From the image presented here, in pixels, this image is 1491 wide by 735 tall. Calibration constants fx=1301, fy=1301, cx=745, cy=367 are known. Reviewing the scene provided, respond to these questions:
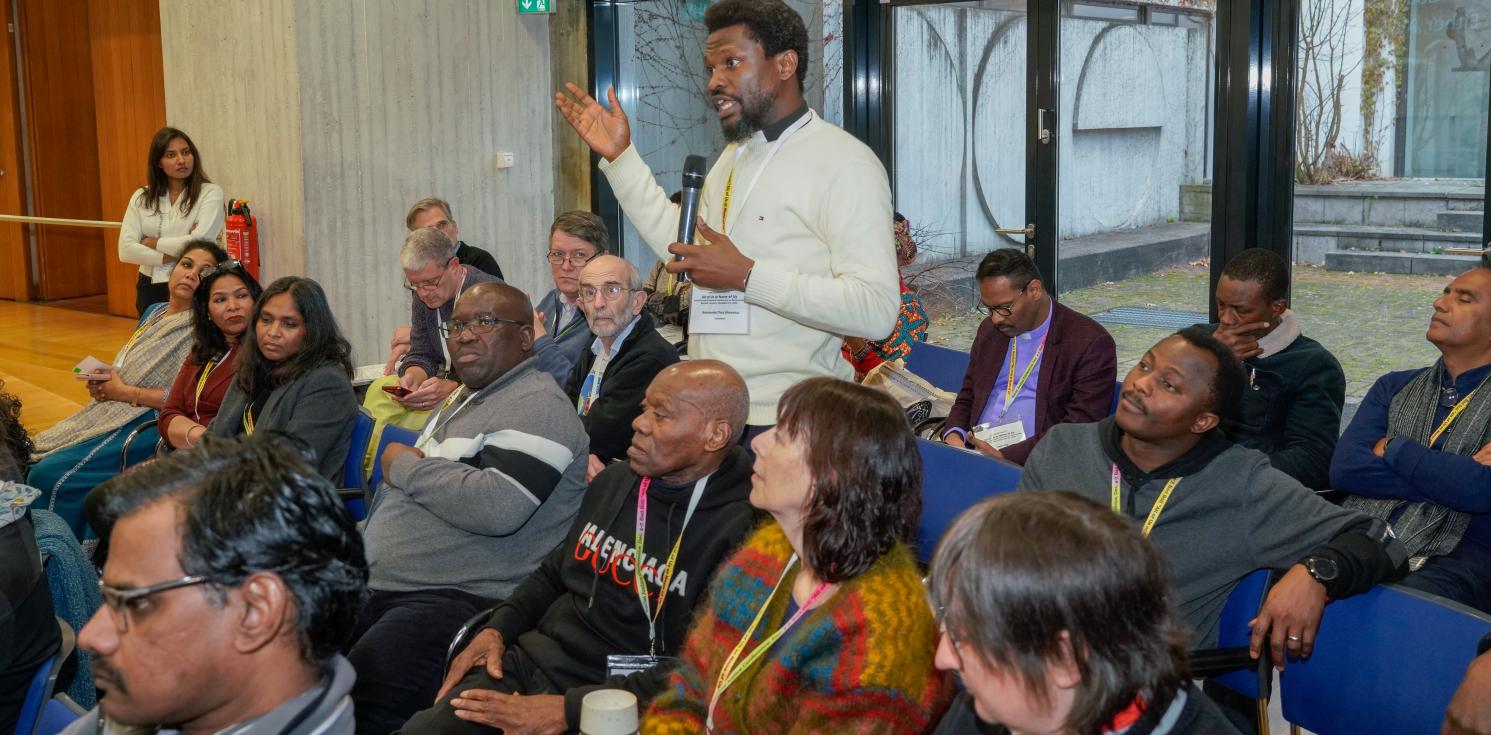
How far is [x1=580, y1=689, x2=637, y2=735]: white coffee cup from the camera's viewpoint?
92.0 inches

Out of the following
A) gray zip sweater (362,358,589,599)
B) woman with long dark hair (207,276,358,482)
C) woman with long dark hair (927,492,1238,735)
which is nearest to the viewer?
woman with long dark hair (927,492,1238,735)

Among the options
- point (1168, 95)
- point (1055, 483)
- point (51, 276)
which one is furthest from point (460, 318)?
point (51, 276)

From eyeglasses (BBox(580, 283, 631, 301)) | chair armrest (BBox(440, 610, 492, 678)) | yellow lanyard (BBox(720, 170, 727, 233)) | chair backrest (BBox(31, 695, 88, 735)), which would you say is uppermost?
yellow lanyard (BBox(720, 170, 727, 233))

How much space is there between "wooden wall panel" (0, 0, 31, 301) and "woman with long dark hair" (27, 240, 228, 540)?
25.1ft

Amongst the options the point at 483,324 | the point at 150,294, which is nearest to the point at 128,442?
the point at 483,324

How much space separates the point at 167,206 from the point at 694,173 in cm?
553

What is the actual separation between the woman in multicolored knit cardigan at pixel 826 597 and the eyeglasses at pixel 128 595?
948mm

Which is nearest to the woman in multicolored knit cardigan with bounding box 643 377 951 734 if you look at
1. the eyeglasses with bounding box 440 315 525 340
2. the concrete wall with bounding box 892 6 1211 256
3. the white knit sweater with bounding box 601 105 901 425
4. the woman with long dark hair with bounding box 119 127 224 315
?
the white knit sweater with bounding box 601 105 901 425

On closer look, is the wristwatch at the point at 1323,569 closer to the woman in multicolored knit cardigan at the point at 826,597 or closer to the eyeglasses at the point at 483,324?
the woman in multicolored knit cardigan at the point at 826,597

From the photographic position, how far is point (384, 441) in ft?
13.4

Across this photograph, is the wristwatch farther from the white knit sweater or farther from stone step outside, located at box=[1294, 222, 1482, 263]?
stone step outside, located at box=[1294, 222, 1482, 263]

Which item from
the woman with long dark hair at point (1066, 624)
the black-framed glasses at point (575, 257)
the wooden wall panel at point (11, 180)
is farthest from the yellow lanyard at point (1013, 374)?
the wooden wall panel at point (11, 180)

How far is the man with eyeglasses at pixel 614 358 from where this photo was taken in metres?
3.97

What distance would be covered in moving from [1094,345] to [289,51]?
17.1ft
